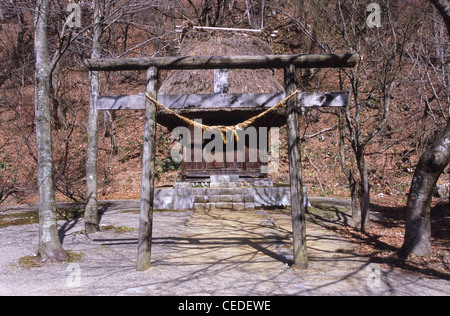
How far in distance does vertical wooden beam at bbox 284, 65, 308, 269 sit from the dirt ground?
26 cm

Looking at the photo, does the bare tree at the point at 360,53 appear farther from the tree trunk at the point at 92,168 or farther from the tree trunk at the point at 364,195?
the tree trunk at the point at 92,168

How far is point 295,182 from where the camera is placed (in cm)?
513

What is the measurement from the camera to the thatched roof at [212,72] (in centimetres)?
1157

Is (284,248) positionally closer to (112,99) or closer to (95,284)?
(95,284)

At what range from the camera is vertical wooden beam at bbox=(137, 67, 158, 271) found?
4.93m

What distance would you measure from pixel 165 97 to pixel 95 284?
2.75 meters

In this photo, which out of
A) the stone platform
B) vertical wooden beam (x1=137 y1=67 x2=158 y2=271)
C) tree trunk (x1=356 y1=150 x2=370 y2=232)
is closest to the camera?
vertical wooden beam (x1=137 y1=67 x2=158 y2=271)

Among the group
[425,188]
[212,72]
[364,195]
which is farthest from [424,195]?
[212,72]

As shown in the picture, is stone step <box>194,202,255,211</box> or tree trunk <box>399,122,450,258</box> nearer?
tree trunk <box>399,122,450,258</box>

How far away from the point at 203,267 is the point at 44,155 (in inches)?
121

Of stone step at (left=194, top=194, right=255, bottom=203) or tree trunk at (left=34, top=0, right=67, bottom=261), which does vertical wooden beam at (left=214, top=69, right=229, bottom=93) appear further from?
stone step at (left=194, top=194, right=255, bottom=203)

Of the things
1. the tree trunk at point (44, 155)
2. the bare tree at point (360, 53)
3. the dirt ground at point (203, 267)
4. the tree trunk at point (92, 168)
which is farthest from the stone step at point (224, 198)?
the tree trunk at point (44, 155)

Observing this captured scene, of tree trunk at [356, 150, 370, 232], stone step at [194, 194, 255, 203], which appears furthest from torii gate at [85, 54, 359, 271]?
stone step at [194, 194, 255, 203]

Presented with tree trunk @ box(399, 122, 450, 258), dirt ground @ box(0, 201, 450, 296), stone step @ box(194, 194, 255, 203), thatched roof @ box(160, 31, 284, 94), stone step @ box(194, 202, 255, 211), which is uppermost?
thatched roof @ box(160, 31, 284, 94)
